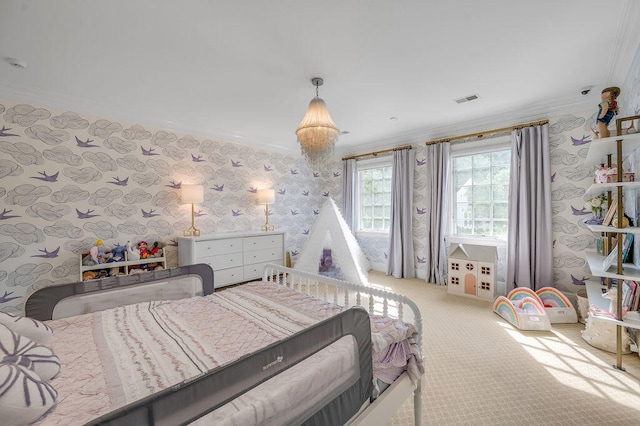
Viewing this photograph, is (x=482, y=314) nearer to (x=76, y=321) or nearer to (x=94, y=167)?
(x=76, y=321)

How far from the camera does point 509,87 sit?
3.08 meters

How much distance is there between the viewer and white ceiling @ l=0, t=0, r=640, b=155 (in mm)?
1880

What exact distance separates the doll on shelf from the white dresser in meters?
4.34

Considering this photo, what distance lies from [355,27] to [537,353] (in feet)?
10.9

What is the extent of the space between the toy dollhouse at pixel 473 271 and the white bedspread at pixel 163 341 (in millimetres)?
2872

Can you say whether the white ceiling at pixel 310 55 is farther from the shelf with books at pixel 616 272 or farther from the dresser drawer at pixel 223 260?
the dresser drawer at pixel 223 260

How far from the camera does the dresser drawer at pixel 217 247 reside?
394 centimetres

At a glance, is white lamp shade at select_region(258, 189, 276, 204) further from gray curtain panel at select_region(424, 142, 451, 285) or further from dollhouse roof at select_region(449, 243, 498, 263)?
dollhouse roof at select_region(449, 243, 498, 263)

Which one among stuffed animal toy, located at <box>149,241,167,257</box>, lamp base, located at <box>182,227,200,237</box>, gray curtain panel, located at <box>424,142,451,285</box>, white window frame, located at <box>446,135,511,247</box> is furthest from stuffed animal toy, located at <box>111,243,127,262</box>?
white window frame, located at <box>446,135,511,247</box>

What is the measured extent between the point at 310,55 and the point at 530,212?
3671mm

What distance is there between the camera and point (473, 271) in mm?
3932

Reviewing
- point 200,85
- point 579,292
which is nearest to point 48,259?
point 200,85

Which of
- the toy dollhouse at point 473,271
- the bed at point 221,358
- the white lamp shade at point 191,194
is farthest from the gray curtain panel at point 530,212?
the white lamp shade at point 191,194

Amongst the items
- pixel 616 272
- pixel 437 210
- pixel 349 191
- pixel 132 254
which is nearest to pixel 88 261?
A: pixel 132 254
